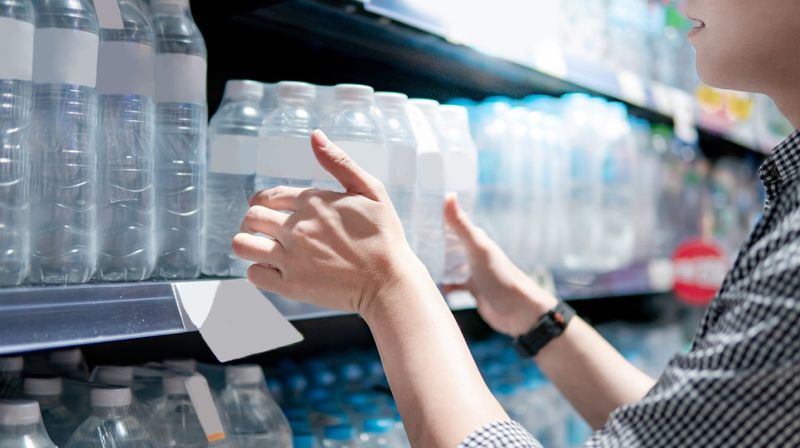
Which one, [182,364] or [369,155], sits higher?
[369,155]

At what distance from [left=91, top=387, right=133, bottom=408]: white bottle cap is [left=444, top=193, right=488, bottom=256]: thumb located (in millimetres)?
707

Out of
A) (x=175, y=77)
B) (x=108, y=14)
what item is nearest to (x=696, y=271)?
(x=175, y=77)

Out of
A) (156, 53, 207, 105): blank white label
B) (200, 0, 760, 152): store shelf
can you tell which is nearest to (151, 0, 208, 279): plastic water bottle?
(156, 53, 207, 105): blank white label

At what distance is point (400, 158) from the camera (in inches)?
57.1

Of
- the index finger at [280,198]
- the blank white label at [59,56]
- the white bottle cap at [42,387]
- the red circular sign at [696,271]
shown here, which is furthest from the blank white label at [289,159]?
the red circular sign at [696,271]

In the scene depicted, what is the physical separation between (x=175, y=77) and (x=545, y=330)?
95 centimetres

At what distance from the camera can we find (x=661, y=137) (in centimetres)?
276

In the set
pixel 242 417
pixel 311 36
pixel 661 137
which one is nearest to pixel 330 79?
pixel 311 36

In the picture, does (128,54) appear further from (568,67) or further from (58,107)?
(568,67)

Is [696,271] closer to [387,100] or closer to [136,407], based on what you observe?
[387,100]

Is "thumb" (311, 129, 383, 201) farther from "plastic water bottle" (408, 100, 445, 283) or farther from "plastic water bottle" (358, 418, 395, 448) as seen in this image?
"plastic water bottle" (358, 418, 395, 448)

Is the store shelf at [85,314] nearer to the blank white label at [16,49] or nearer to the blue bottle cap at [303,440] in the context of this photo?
the blank white label at [16,49]

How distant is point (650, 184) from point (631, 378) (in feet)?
3.29

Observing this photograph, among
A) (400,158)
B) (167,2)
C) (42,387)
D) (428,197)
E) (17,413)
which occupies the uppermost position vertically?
(167,2)
